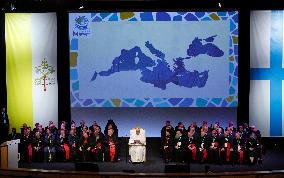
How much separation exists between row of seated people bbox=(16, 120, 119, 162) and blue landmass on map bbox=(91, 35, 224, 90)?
8.02 ft

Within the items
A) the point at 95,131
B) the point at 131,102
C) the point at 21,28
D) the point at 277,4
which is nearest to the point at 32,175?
the point at 95,131

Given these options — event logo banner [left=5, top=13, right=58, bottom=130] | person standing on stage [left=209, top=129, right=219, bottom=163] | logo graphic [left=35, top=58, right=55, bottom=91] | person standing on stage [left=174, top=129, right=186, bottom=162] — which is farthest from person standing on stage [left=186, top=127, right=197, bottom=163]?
logo graphic [left=35, top=58, right=55, bottom=91]

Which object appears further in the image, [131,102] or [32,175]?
[131,102]

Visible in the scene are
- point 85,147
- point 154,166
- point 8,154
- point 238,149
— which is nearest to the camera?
point 8,154

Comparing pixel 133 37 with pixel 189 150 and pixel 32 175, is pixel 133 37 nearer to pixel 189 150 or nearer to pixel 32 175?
pixel 189 150

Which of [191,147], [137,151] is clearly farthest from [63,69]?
[191,147]

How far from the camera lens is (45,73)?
15703mm

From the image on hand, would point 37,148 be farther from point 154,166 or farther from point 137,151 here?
point 154,166

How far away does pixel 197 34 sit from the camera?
15164 millimetres

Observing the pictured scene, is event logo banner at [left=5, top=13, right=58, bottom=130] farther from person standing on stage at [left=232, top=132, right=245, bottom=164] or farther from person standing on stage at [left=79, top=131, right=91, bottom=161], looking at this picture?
person standing on stage at [left=232, top=132, right=245, bottom=164]

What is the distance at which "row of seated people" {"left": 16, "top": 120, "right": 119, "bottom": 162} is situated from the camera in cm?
1343

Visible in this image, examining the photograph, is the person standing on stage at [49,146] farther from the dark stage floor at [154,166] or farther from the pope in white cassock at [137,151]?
the pope in white cassock at [137,151]

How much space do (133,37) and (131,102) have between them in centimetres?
196

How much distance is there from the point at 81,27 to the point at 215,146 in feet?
17.8
